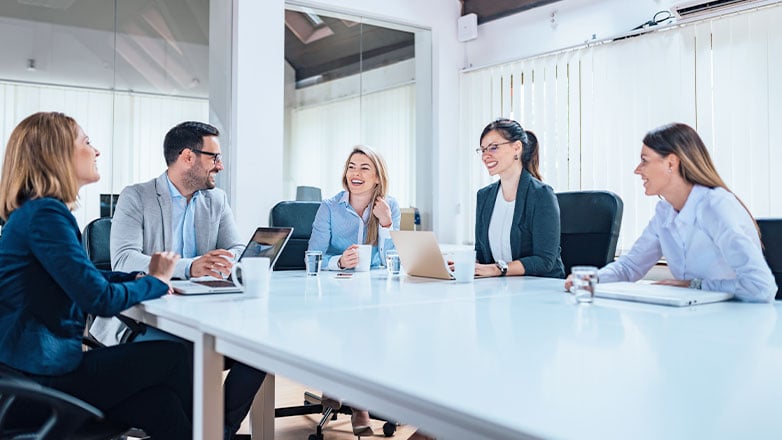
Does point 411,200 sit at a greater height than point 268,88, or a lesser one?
lesser

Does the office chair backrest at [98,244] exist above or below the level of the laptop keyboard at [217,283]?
above

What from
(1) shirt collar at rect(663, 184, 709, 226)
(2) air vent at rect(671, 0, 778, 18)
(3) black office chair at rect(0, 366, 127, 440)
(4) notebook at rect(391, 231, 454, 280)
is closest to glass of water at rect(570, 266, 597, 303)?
(1) shirt collar at rect(663, 184, 709, 226)

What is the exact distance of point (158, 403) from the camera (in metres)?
1.52

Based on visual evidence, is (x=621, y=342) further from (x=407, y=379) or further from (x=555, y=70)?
(x=555, y=70)

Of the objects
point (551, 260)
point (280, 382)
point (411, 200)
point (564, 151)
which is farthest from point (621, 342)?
point (411, 200)

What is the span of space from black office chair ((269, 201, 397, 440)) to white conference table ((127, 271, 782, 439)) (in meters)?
1.24

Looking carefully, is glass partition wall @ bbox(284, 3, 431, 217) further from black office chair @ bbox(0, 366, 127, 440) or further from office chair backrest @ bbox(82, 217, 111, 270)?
black office chair @ bbox(0, 366, 127, 440)

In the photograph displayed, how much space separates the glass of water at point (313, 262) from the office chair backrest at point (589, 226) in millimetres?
1065

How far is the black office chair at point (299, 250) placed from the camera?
2943 millimetres

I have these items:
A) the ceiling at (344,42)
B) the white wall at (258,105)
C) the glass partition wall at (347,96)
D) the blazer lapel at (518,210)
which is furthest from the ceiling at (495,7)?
the blazer lapel at (518,210)

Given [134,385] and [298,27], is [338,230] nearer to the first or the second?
[134,385]

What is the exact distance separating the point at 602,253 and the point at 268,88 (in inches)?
101

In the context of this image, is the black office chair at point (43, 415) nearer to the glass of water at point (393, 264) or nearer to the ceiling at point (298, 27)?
the glass of water at point (393, 264)

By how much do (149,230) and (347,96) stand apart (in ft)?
8.79
